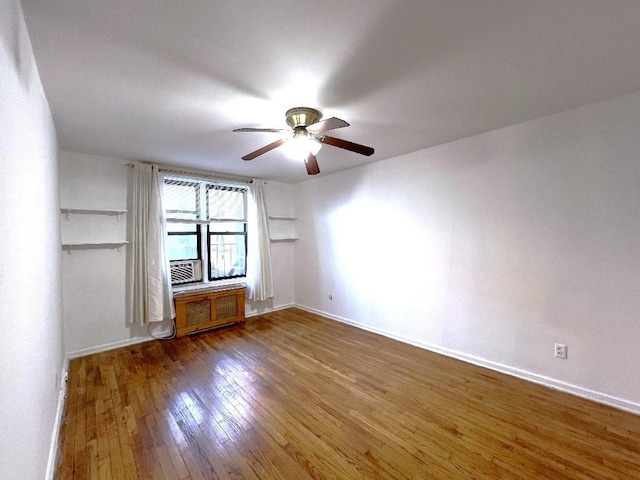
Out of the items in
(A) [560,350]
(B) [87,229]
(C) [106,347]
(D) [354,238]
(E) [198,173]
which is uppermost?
(E) [198,173]

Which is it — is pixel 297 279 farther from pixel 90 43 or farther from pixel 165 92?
pixel 90 43

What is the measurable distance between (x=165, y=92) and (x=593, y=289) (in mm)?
3660

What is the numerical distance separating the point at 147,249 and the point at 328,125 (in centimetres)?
300

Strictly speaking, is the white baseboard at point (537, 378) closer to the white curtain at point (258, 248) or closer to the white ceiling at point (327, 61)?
the white curtain at point (258, 248)

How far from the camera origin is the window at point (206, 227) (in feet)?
13.4

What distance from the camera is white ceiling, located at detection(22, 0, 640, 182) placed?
1264 mm

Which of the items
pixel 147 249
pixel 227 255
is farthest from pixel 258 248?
pixel 147 249

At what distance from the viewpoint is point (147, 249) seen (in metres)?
3.59

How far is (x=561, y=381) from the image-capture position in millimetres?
2400

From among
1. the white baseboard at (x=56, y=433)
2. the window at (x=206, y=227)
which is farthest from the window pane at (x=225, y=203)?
the white baseboard at (x=56, y=433)

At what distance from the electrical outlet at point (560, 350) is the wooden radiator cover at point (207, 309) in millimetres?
3931

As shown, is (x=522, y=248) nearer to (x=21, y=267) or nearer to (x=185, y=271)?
(x=21, y=267)

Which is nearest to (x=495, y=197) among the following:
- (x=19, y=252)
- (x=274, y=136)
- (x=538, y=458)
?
(x=538, y=458)

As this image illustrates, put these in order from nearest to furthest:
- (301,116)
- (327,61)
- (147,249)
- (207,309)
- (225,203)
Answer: (327,61), (301,116), (147,249), (207,309), (225,203)
